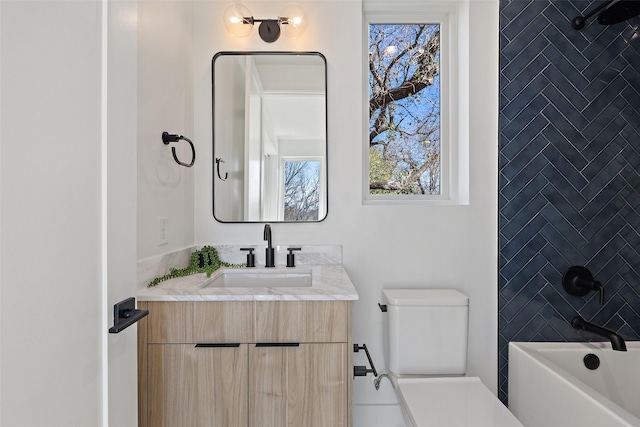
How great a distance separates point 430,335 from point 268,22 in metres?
1.67

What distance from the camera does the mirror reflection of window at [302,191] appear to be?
1.96 meters

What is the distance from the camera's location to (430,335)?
169 cm

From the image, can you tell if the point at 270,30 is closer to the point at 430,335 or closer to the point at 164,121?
the point at 164,121

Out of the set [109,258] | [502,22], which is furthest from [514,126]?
[109,258]

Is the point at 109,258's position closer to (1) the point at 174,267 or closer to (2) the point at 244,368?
(2) the point at 244,368

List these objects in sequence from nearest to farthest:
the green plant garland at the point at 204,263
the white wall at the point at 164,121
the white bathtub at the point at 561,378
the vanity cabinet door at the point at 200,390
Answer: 1. the vanity cabinet door at the point at 200,390
2. the white wall at the point at 164,121
3. the white bathtub at the point at 561,378
4. the green plant garland at the point at 204,263

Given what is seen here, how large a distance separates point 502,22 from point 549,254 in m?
1.18

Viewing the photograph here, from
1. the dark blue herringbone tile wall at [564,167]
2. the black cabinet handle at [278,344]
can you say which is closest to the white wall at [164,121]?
the black cabinet handle at [278,344]

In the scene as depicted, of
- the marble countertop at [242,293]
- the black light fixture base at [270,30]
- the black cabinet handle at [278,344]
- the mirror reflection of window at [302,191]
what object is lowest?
the black cabinet handle at [278,344]

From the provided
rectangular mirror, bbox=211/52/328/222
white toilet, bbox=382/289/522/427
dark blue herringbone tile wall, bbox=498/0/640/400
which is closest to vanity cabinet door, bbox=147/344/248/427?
white toilet, bbox=382/289/522/427

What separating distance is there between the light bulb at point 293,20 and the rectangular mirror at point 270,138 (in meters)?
0.11

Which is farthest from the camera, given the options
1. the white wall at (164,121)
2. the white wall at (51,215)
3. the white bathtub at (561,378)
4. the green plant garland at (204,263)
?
the green plant garland at (204,263)

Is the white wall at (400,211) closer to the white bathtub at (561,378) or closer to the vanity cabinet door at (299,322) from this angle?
the white bathtub at (561,378)

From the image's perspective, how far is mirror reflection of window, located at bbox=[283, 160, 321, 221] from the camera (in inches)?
77.0
